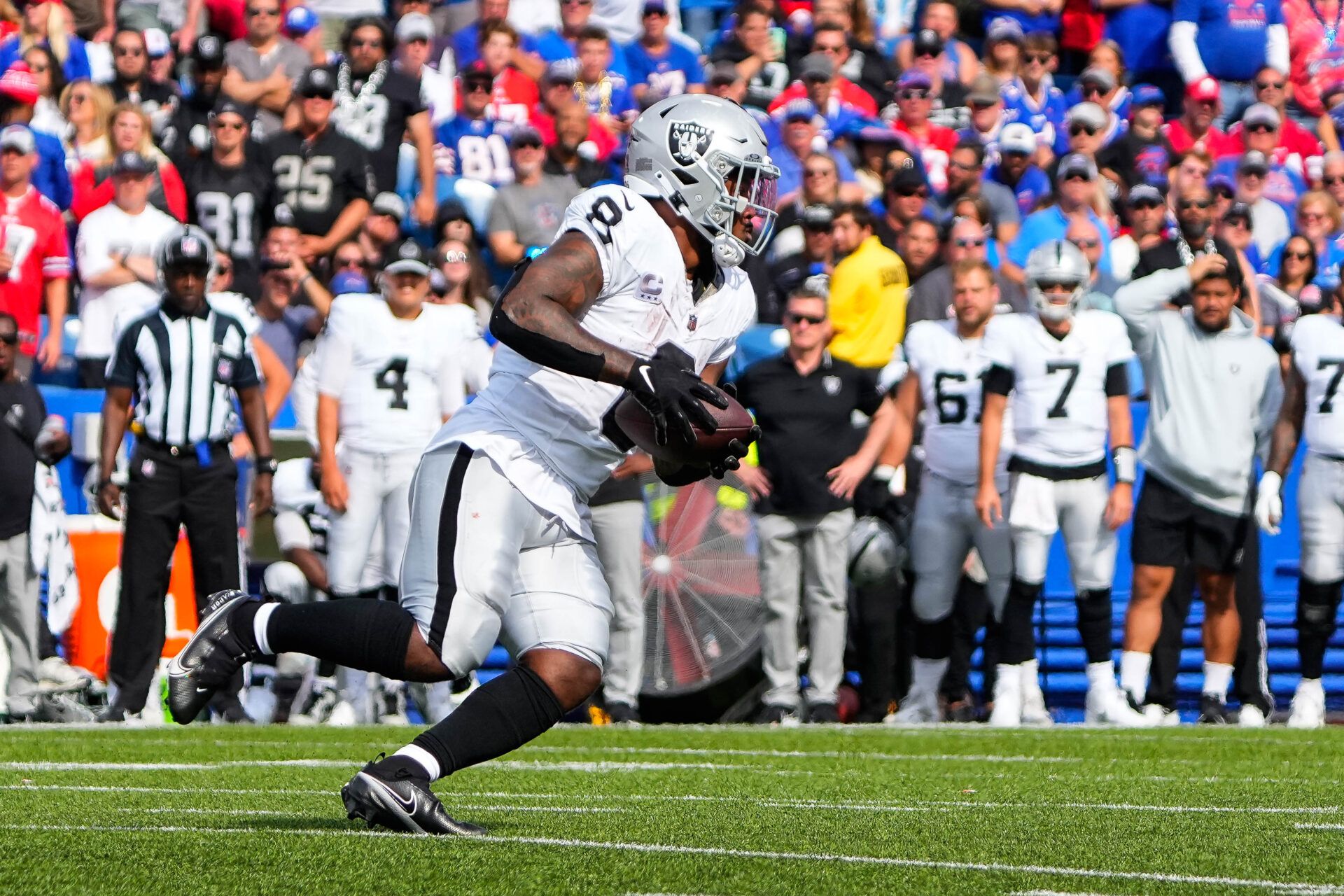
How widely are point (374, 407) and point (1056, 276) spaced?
9.40 feet

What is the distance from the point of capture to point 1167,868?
12.9 ft

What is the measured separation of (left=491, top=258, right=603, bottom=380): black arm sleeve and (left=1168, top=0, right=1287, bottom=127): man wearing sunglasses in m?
10.7

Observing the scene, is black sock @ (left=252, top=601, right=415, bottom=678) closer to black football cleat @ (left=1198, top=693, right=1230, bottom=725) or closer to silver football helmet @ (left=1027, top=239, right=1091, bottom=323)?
silver football helmet @ (left=1027, top=239, right=1091, bottom=323)

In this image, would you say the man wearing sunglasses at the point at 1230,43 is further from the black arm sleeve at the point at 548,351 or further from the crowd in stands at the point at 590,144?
the black arm sleeve at the point at 548,351

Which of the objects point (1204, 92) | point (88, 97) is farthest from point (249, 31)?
point (1204, 92)

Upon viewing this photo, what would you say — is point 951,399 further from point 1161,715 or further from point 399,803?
point 399,803

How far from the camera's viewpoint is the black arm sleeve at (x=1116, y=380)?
9227mm

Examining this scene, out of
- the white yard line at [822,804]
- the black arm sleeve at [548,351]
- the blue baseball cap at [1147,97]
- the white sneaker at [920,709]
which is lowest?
the white sneaker at [920,709]

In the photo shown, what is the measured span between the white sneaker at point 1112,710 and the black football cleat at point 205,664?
17.0 feet

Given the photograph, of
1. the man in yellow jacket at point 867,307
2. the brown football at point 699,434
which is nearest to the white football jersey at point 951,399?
the man in yellow jacket at point 867,307

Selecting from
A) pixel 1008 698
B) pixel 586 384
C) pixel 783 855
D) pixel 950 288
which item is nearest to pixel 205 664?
pixel 586 384

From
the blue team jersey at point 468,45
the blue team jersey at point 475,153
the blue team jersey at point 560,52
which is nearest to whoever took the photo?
the blue team jersey at point 475,153

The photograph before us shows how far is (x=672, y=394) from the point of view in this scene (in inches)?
161

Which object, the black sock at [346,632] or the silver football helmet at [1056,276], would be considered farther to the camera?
the silver football helmet at [1056,276]
